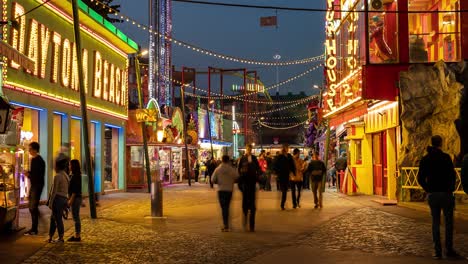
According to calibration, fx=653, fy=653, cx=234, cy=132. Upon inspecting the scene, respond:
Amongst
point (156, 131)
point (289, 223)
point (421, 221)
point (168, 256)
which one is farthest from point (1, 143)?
point (156, 131)

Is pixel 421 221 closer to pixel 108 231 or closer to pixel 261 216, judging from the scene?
pixel 261 216

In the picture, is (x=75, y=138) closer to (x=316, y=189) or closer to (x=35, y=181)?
(x=316, y=189)

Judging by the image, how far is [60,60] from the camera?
22.7m

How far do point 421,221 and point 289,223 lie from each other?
3117mm

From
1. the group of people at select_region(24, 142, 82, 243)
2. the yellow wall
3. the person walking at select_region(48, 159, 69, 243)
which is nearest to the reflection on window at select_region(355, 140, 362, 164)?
the yellow wall

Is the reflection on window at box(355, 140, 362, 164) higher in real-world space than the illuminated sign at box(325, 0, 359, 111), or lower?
lower

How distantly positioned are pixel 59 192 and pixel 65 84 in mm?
11669

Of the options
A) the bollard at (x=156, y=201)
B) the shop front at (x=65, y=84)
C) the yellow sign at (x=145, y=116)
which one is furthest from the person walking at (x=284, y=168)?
the yellow sign at (x=145, y=116)

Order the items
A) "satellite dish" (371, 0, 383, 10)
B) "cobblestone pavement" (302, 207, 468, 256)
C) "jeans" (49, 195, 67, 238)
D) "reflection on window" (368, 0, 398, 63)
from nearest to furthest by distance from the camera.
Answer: "cobblestone pavement" (302, 207, 468, 256), "jeans" (49, 195, 67, 238), "satellite dish" (371, 0, 383, 10), "reflection on window" (368, 0, 398, 63)

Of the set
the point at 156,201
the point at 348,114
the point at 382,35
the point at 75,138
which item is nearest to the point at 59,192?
the point at 156,201

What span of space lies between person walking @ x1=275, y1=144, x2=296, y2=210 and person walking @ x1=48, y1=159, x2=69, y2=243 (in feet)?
26.2

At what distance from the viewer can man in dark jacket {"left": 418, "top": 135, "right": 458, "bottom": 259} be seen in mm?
9750

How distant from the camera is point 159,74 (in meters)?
39.3

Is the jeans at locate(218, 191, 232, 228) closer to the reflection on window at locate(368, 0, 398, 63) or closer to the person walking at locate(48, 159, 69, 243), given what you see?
the person walking at locate(48, 159, 69, 243)
